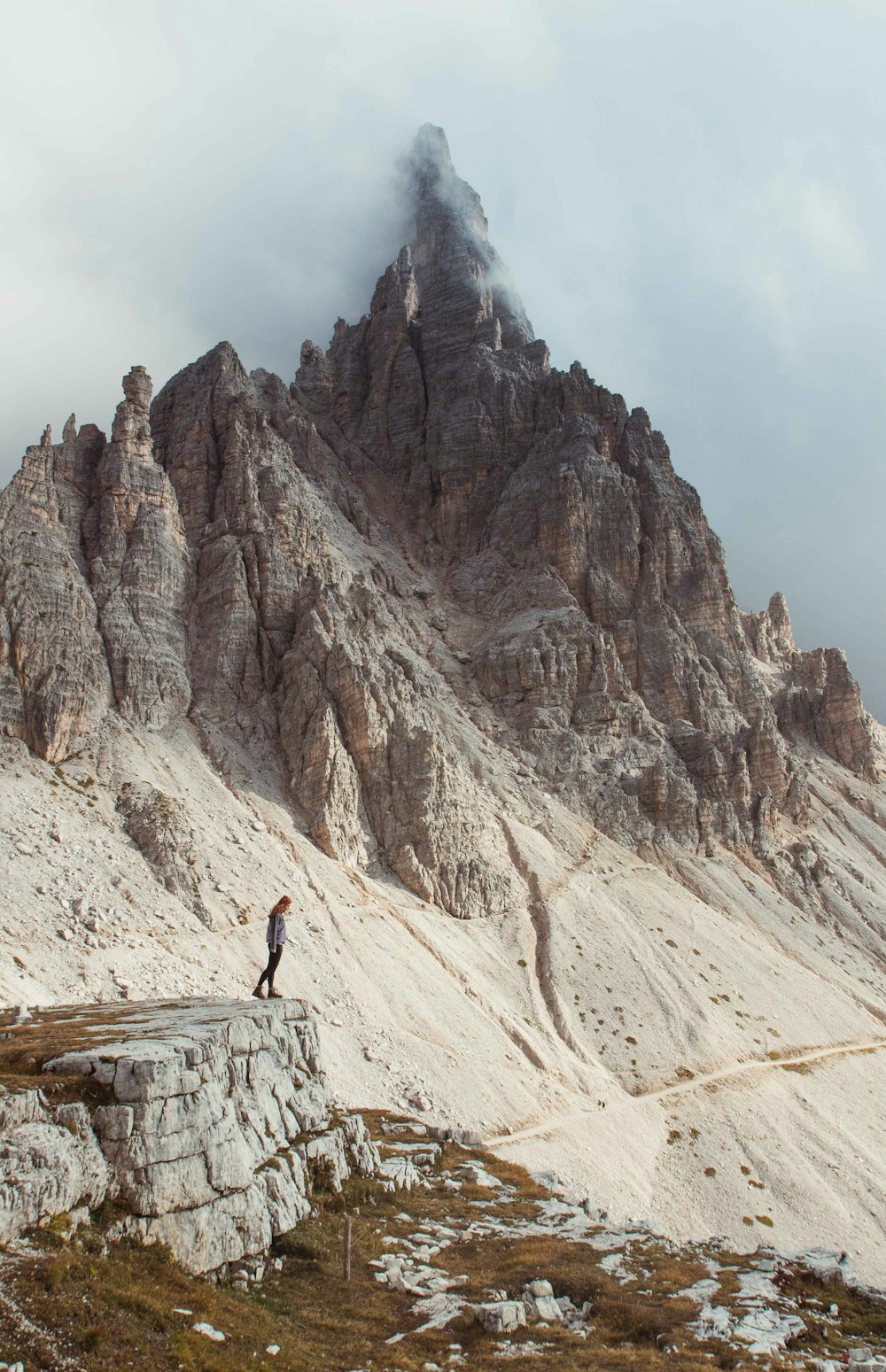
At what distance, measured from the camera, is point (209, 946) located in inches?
1940

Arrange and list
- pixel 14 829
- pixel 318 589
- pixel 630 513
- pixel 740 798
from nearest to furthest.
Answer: pixel 14 829, pixel 318 589, pixel 740 798, pixel 630 513

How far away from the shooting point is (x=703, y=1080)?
5850cm

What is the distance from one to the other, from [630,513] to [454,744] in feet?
146

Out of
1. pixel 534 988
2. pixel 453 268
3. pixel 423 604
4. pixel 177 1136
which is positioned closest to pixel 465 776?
pixel 534 988

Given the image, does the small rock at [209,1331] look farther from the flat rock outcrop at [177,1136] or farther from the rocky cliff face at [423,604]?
the rocky cliff face at [423,604]

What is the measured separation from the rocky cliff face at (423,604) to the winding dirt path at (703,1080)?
18572mm

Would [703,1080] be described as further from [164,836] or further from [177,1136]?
[177,1136]

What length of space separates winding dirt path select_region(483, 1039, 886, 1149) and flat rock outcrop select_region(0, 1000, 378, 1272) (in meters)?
22.1

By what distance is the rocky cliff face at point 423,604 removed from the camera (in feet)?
228

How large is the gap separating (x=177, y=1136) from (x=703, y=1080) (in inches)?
1920

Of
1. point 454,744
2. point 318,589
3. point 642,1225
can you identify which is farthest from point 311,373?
point 642,1225

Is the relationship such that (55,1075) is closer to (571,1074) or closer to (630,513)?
(571,1074)

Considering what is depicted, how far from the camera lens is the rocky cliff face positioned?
6950 cm

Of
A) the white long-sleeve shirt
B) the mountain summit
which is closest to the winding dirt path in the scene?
the mountain summit
